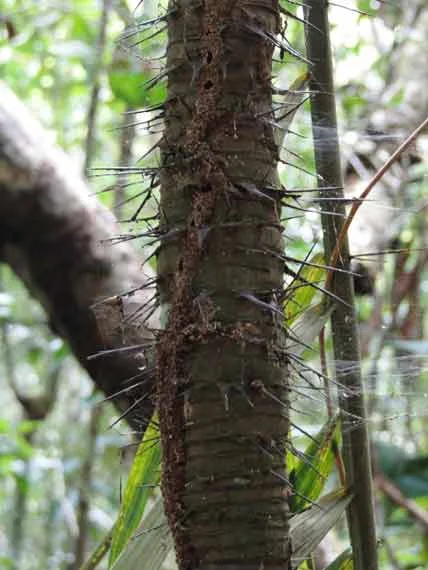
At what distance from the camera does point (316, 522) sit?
0.63 m

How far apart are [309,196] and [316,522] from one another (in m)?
0.26

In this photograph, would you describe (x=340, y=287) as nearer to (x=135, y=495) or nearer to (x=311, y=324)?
(x=311, y=324)

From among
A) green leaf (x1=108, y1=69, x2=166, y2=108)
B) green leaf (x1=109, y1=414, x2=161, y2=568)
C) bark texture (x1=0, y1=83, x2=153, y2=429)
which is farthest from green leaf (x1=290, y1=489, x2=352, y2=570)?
green leaf (x1=108, y1=69, x2=166, y2=108)

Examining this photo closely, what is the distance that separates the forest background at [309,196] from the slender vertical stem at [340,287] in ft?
0.06

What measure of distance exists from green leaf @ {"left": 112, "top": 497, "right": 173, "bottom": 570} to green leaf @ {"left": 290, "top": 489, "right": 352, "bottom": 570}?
0.09 metres

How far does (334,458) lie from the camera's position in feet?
2.37

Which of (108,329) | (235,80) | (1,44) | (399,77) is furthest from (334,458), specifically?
(1,44)

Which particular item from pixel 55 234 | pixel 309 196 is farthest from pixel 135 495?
pixel 55 234

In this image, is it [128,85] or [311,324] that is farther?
[128,85]

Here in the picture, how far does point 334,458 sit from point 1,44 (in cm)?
141

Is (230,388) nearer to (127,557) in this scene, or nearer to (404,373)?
(127,557)

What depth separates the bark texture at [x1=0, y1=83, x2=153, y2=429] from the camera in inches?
47.1

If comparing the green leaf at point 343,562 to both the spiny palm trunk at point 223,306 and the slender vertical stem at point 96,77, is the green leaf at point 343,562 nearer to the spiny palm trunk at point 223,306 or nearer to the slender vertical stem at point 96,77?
the spiny palm trunk at point 223,306

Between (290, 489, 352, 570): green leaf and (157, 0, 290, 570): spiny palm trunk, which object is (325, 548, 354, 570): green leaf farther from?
(157, 0, 290, 570): spiny palm trunk
